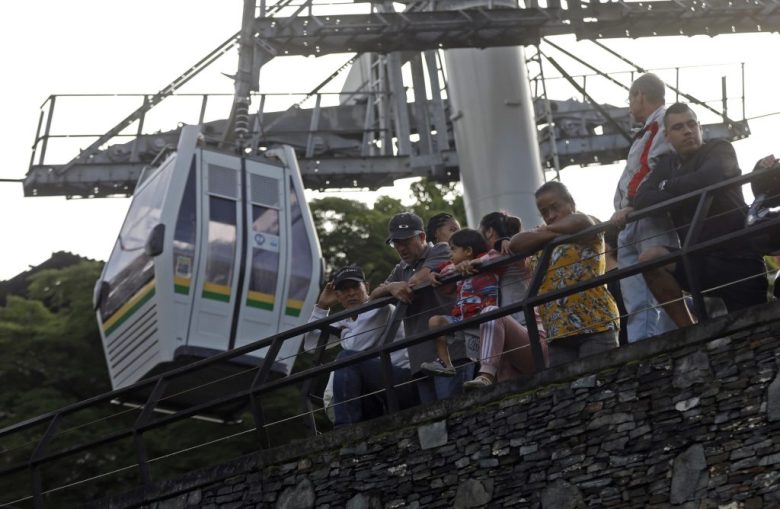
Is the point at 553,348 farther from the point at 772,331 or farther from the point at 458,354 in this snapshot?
the point at 772,331

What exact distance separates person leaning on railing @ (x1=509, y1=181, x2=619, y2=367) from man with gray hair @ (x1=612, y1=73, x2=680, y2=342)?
0.47 ft

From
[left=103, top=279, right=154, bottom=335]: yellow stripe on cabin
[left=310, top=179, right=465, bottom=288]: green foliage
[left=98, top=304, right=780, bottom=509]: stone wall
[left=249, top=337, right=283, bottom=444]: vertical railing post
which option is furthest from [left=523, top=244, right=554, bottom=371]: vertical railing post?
[left=310, top=179, right=465, bottom=288]: green foliage

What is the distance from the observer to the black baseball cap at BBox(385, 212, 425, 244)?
43.4 ft

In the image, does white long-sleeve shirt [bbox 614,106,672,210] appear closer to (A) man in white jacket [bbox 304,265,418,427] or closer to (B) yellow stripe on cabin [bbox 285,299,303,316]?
(A) man in white jacket [bbox 304,265,418,427]

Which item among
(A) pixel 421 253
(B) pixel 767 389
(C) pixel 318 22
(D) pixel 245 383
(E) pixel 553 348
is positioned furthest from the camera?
(D) pixel 245 383

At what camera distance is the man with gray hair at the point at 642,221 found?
12.1 m

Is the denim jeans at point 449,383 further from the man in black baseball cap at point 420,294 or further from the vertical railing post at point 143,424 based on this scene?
the vertical railing post at point 143,424

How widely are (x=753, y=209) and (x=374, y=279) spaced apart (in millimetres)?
18102

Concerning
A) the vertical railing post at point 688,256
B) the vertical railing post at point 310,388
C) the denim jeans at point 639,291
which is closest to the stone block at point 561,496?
the denim jeans at point 639,291

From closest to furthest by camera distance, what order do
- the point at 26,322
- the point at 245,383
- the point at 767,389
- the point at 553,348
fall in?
1. the point at 767,389
2. the point at 553,348
3. the point at 245,383
4. the point at 26,322

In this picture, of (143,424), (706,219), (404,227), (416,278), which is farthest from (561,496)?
(143,424)

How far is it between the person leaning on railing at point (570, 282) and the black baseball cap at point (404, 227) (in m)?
1.00

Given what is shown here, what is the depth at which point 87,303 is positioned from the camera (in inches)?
1148

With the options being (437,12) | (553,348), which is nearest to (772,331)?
(553,348)
